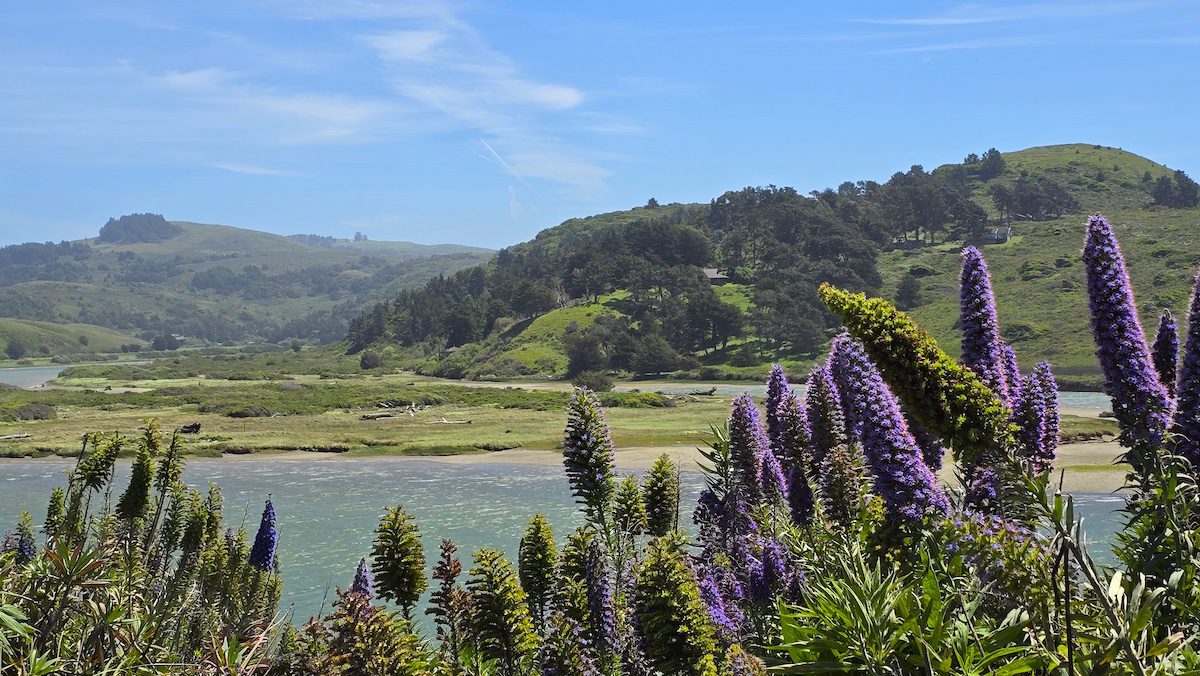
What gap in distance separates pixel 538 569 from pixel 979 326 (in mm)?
4890

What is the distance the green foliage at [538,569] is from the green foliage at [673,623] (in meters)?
2.40

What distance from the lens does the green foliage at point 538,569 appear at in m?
9.87

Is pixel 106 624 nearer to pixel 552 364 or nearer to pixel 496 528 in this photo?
pixel 496 528

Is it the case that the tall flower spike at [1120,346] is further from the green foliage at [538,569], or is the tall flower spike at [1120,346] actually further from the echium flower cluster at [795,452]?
the green foliage at [538,569]

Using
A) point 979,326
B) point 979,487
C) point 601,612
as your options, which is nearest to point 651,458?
point 601,612

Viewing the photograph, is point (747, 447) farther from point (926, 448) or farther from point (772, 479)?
point (926, 448)

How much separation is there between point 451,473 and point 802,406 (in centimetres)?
5110

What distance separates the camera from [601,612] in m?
8.76

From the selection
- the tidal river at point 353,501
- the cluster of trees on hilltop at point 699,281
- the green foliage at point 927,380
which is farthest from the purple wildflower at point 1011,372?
the cluster of trees on hilltop at point 699,281

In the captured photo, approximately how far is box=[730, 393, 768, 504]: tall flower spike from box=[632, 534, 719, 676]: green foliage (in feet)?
14.1

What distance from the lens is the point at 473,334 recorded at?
18038 cm

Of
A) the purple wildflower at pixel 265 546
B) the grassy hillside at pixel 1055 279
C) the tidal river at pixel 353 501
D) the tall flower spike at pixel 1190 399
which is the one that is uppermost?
the grassy hillside at pixel 1055 279

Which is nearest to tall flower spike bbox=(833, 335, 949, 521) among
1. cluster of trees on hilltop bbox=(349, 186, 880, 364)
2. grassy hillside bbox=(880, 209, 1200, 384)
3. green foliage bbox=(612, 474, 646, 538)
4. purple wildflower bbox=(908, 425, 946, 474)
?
purple wildflower bbox=(908, 425, 946, 474)

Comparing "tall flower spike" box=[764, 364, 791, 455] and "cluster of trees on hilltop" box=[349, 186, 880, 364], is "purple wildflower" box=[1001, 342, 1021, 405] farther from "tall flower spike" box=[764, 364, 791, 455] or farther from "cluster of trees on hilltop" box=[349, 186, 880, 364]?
"cluster of trees on hilltop" box=[349, 186, 880, 364]
